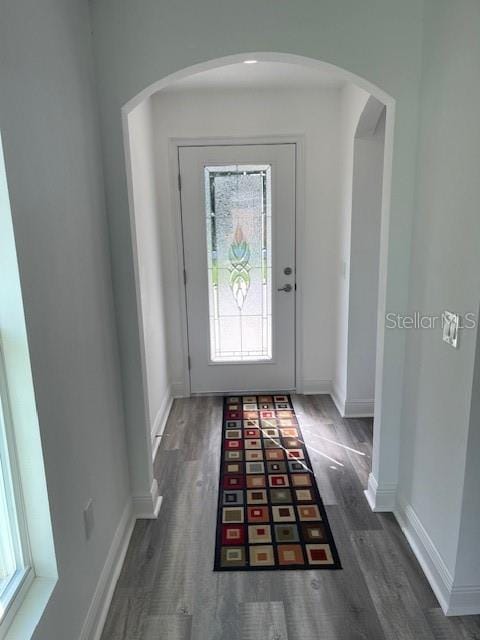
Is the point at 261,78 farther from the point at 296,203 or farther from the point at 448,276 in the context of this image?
the point at 448,276

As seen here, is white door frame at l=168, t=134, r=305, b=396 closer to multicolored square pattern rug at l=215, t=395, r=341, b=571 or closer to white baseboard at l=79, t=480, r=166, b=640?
multicolored square pattern rug at l=215, t=395, r=341, b=571

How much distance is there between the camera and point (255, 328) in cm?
367

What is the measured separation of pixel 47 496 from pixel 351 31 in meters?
2.05

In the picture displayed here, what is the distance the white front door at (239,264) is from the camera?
3.38 meters

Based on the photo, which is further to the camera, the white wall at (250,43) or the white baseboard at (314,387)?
the white baseboard at (314,387)

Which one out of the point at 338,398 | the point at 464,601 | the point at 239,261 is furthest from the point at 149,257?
the point at 464,601

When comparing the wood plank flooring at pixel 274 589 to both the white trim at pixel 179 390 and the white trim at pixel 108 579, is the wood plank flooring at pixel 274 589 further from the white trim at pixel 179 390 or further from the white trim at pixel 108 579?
the white trim at pixel 179 390

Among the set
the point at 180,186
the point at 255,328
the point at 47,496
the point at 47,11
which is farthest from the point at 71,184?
the point at 255,328

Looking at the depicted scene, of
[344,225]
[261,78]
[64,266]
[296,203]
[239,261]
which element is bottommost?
[239,261]

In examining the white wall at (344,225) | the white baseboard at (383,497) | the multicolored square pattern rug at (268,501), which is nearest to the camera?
the multicolored square pattern rug at (268,501)

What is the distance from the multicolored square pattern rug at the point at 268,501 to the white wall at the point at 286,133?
0.98m

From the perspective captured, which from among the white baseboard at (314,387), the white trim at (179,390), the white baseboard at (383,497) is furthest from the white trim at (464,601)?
the white trim at (179,390)

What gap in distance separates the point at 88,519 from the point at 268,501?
107 centimetres

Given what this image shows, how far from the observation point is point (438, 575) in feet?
5.73
